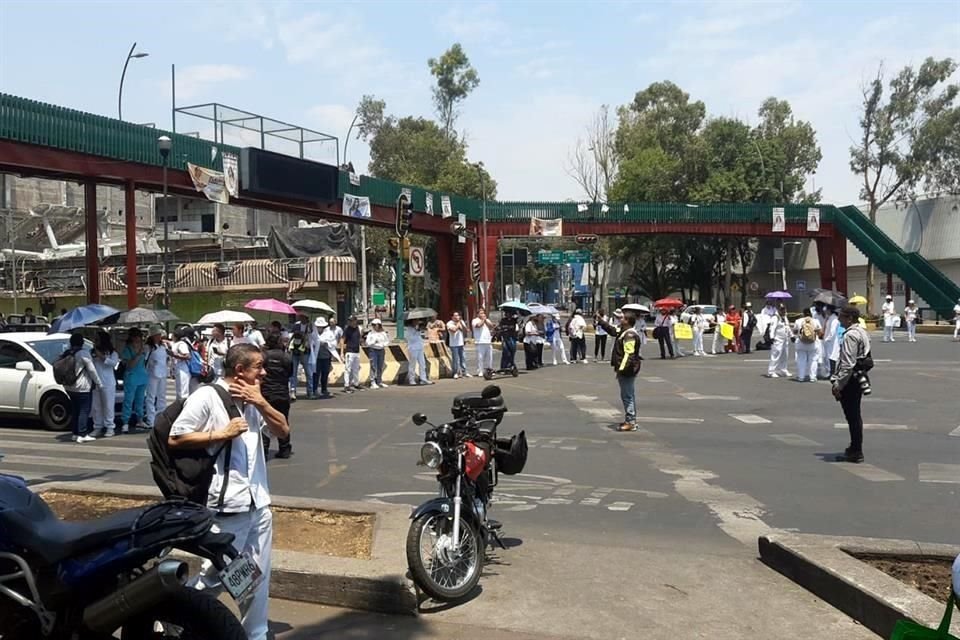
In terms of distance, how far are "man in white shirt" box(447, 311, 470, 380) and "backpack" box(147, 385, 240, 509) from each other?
57.4 ft

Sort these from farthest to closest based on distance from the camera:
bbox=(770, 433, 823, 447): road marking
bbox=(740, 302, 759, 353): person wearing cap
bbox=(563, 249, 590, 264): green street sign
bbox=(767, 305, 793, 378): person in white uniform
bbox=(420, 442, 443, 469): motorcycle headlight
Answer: bbox=(563, 249, 590, 264): green street sign < bbox=(740, 302, 759, 353): person wearing cap < bbox=(767, 305, 793, 378): person in white uniform < bbox=(770, 433, 823, 447): road marking < bbox=(420, 442, 443, 469): motorcycle headlight

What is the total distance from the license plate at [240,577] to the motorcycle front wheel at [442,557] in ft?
4.91

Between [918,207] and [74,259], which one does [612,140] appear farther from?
[74,259]

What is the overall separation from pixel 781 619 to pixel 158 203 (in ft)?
212

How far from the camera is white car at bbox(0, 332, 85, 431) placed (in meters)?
14.3

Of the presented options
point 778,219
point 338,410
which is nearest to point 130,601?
point 338,410

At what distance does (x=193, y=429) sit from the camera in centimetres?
448

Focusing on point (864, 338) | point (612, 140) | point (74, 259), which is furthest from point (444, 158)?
point (864, 338)

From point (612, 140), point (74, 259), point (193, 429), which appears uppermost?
point (612, 140)

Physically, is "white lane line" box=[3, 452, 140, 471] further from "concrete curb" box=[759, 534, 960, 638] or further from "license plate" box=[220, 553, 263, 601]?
"concrete curb" box=[759, 534, 960, 638]

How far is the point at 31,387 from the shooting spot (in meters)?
14.4

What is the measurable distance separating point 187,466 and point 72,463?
7.40 metres

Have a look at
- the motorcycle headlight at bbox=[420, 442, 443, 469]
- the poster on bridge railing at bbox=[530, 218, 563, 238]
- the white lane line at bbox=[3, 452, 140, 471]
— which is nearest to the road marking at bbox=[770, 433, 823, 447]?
the motorcycle headlight at bbox=[420, 442, 443, 469]

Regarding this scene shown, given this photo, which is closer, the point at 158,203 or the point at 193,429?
the point at 193,429
